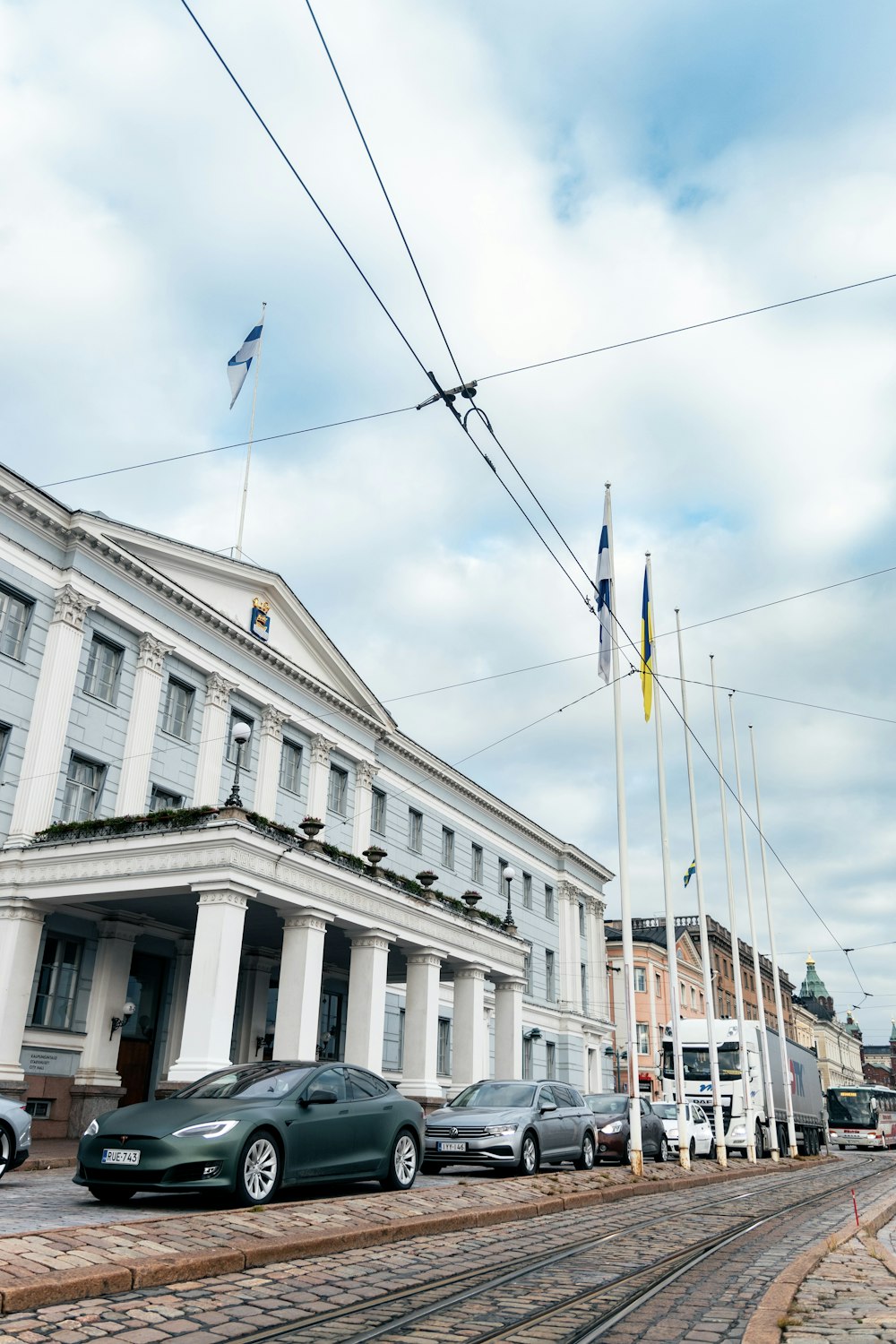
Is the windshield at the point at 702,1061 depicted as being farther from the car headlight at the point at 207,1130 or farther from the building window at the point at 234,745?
the car headlight at the point at 207,1130

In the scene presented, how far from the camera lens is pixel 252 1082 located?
11.5 metres

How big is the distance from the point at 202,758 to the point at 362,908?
21.4 ft

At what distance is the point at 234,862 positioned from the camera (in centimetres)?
1883

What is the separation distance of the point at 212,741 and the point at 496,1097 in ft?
42.1

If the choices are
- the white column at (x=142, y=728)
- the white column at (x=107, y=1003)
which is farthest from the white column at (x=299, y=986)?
the white column at (x=142, y=728)

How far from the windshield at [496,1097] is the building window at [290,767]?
13.8 meters

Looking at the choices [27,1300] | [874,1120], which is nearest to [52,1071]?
[27,1300]

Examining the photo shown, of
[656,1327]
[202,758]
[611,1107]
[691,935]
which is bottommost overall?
[656,1327]

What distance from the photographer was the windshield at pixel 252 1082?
37.1 feet

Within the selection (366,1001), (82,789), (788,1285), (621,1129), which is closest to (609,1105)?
(621,1129)

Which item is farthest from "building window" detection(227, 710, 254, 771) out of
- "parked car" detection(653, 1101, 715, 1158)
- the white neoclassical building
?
"parked car" detection(653, 1101, 715, 1158)

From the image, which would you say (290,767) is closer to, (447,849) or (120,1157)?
(447,849)

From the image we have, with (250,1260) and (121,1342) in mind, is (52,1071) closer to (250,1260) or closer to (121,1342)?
(250,1260)

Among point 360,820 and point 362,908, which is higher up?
point 360,820
